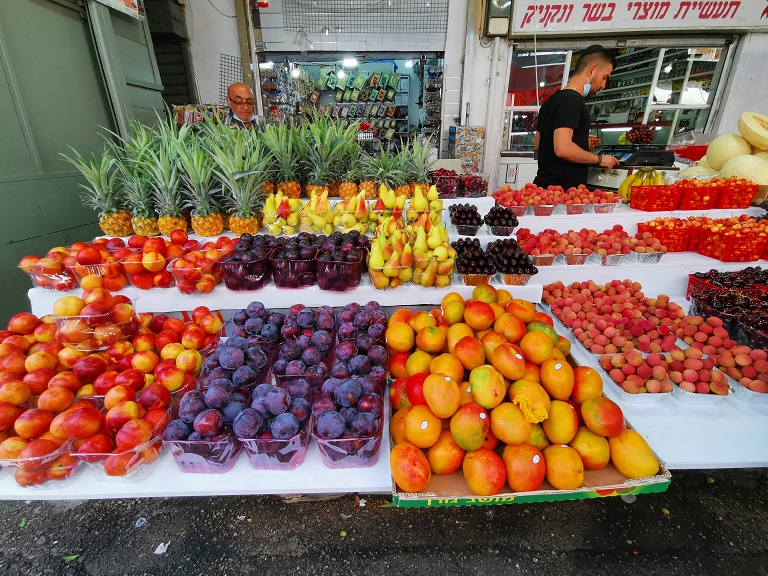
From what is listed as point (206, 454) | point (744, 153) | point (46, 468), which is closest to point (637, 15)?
point (744, 153)

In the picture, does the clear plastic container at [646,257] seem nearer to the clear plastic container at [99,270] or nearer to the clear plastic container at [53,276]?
the clear plastic container at [99,270]

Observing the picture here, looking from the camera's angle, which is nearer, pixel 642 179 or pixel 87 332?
pixel 87 332

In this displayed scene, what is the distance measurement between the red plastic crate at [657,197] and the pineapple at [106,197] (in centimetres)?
381

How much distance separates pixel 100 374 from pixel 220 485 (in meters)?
0.68

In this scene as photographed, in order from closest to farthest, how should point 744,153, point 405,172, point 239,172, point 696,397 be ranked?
point 696,397 → point 239,172 → point 405,172 → point 744,153

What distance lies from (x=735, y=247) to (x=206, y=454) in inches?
130

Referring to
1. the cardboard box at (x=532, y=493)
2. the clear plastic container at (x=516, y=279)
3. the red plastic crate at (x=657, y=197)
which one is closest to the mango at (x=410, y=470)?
the cardboard box at (x=532, y=493)

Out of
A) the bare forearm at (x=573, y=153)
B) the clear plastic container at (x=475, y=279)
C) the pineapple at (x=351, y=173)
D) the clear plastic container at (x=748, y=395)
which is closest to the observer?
the clear plastic container at (x=748, y=395)

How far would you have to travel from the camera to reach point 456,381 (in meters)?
1.23

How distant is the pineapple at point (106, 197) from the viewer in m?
2.32

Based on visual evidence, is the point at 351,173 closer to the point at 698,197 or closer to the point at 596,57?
the point at 596,57

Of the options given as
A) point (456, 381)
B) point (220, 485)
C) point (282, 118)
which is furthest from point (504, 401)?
point (282, 118)

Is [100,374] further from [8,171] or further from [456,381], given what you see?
[8,171]

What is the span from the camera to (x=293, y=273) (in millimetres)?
1920
